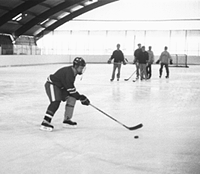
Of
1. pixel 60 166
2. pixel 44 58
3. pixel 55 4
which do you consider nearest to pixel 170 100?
pixel 60 166

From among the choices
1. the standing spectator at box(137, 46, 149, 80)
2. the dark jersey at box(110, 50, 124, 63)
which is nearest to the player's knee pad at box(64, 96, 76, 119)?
the dark jersey at box(110, 50, 124, 63)

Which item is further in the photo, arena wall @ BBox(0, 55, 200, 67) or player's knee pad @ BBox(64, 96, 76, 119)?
arena wall @ BBox(0, 55, 200, 67)

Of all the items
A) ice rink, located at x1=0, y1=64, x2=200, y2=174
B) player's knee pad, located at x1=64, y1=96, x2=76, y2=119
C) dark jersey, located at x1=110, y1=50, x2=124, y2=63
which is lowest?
ice rink, located at x1=0, y1=64, x2=200, y2=174

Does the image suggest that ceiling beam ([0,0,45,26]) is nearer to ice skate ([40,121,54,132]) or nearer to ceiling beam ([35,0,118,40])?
ceiling beam ([35,0,118,40])

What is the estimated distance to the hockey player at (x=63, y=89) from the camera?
527cm

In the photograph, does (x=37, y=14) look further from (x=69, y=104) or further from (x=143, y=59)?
(x=69, y=104)

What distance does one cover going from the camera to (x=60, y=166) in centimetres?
372

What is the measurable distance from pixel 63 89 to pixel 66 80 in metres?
0.31

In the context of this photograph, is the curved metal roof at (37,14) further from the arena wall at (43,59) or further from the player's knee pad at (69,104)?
the player's knee pad at (69,104)

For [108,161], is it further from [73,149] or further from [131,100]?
[131,100]

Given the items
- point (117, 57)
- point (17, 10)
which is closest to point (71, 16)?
point (17, 10)

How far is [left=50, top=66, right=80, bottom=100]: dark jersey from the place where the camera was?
17.3 feet

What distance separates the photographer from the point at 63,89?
5.56m

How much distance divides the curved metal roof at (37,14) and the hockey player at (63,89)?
25.4 metres
